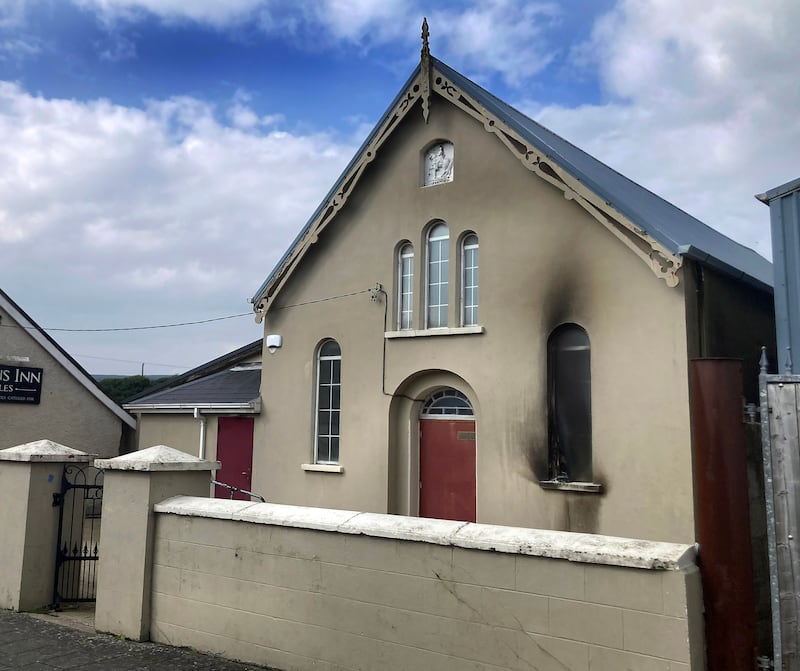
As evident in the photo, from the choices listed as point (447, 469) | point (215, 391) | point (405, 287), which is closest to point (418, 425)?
point (447, 469)

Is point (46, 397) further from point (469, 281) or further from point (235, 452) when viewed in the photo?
point (469, 281)

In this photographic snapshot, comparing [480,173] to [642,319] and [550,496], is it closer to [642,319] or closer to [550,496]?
[642,319]

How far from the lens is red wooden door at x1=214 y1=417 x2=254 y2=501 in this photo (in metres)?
14.0

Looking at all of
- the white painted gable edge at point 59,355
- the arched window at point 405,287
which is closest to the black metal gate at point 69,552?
the arched window at point 405,287

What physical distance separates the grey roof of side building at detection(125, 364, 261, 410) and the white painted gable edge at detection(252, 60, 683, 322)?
1690 millimetres

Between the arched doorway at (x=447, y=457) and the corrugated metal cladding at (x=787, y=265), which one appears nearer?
the corrugated metal cladding at (x=787, y=265)

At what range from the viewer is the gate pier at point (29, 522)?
8.18 meters

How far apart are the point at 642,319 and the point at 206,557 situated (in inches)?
236

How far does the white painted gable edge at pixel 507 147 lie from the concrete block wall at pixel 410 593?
5.24 meters

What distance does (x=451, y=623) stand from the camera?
5.29 metres

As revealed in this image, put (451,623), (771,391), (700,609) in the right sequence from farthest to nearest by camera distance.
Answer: (451,623), (771,391), (700,609)

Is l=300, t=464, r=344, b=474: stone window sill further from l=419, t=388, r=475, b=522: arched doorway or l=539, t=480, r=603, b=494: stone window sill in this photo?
l=539, t=480, r=603, b=494: stone window sill

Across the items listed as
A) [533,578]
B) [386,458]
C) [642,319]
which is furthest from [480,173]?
[533,578]

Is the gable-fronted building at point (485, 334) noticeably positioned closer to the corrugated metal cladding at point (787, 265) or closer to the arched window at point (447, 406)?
the arched window at point (447, 406)
